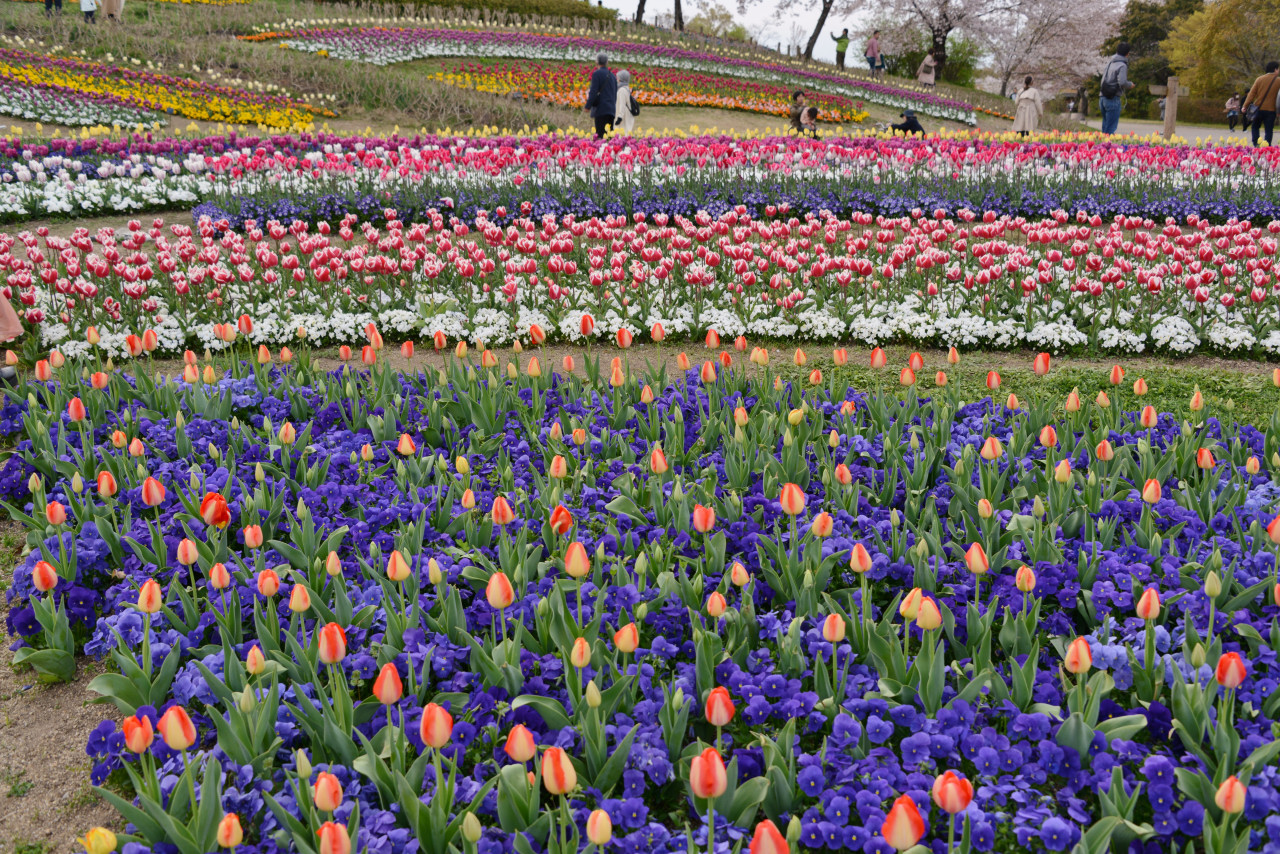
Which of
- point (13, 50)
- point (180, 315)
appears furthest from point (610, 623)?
point (13, 50)

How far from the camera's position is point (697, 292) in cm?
757

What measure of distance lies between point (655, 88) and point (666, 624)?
26040mm

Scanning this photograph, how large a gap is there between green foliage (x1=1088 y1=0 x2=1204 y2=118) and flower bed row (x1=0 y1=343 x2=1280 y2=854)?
50.1 meters

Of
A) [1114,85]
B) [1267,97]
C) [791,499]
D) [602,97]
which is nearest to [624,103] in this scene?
[602,97]

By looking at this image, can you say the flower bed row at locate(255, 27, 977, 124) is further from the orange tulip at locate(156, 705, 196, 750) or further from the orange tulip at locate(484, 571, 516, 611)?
the orange tulip at locate(156, 705, 196, 750)

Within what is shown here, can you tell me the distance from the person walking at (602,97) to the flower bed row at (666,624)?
476 inches

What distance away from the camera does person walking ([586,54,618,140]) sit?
15.8 m

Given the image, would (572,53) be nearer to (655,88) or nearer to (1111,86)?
(655,88)

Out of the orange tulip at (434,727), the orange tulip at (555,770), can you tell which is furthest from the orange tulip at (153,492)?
the orange tulip at (555,770)

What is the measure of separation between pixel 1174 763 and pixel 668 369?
4.75 metres

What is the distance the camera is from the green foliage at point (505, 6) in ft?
115

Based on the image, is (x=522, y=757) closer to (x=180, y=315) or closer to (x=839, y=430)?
(x=839, y=430)

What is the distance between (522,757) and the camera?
2.08 m

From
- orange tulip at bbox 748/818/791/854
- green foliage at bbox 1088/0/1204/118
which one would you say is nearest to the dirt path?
orange tulip at bbox 748/818/791/854
